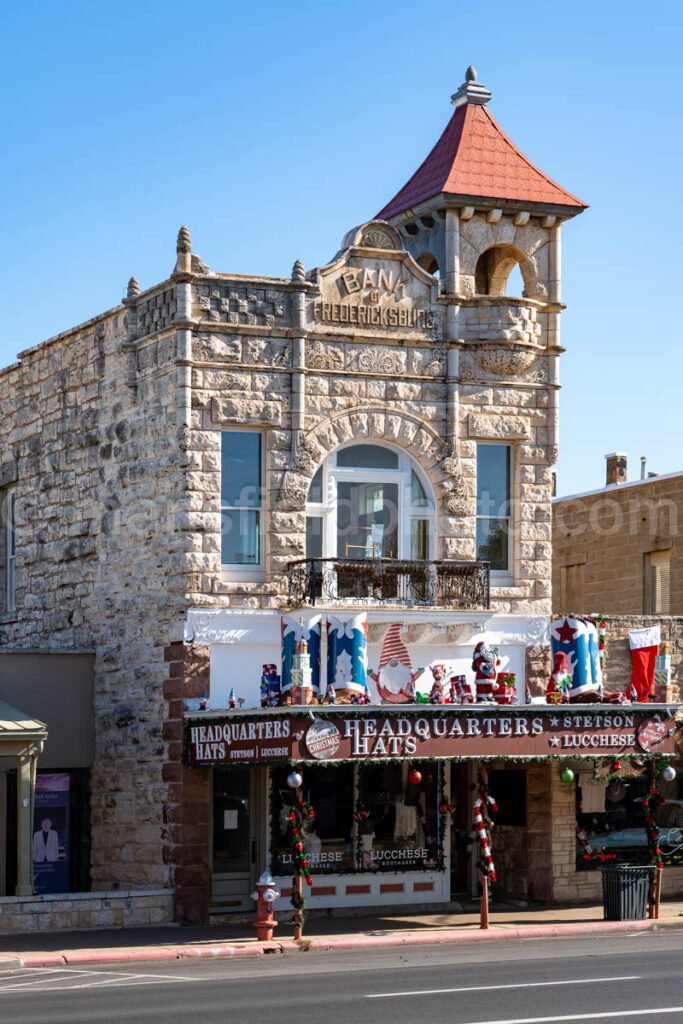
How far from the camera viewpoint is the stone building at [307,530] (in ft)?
90.8

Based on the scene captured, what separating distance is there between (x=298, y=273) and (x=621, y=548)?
15.0m

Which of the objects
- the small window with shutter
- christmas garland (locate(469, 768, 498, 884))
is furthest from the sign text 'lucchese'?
the small window with shutter

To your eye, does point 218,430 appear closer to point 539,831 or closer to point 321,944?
point 321,944

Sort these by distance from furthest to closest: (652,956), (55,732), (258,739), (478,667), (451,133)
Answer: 1. (451,133)
2. (55,732)
3. (478,667)
4. (258,739)
5. (652,956)

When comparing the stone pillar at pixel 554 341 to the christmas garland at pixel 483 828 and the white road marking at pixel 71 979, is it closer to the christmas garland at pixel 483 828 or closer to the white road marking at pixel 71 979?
the christmas garland at pixel 483 828

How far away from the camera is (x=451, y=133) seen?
103ft

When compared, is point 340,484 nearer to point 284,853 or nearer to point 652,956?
point 284,853

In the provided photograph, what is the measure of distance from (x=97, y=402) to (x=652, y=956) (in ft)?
44.4

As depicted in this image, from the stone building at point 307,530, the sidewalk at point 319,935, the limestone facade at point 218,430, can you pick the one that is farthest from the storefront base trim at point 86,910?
the limestone facade at point 218,430

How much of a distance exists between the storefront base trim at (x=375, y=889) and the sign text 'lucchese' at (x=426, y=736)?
3.05 m

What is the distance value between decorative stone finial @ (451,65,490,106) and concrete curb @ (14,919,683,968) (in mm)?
14189

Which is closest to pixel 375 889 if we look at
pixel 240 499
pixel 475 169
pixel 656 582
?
pixel 240 499

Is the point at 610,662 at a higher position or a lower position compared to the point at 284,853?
higher

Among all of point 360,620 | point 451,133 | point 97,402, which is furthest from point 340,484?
point 451,133
